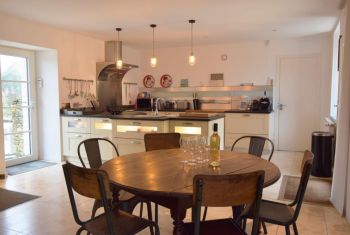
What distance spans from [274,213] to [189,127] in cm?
242

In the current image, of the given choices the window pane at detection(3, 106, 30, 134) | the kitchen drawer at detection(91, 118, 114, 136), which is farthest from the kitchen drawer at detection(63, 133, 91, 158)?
the window pane at detection(3, 106, 30, 134)

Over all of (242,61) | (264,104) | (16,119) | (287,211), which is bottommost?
(287,211)

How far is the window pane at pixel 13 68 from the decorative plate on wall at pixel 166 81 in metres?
3.19

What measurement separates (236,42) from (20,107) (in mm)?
4531

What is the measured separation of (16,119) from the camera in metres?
5.17

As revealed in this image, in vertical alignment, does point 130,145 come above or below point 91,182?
below

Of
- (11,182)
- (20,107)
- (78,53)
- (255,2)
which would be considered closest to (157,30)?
(78,53)

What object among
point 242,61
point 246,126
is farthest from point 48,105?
point 242,61

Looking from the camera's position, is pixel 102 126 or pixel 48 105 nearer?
pixel 102 126

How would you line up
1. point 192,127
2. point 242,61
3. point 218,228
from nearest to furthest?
point 218,228
point 192,127
point 242,61

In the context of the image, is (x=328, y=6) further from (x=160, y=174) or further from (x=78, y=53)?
(x=78, y=53)

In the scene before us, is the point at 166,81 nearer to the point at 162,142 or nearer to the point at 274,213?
the point at 162,142

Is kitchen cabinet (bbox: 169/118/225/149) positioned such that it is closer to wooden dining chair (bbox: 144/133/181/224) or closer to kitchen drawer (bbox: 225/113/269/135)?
wooden dining chair (bbox: 144/133/181/224)

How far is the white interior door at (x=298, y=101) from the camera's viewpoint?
6328 mm
